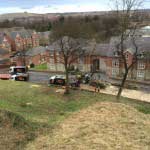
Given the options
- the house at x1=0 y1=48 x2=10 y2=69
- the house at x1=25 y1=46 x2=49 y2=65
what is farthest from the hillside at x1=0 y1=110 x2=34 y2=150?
the house at x1=0 y1=48 x2=10 y2=69

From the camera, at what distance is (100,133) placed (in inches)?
437

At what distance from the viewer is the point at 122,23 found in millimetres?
26859

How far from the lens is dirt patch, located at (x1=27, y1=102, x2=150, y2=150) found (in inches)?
400

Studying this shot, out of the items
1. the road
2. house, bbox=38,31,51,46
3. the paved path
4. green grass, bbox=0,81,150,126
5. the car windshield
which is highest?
green grass, bbox=0,81,150,126

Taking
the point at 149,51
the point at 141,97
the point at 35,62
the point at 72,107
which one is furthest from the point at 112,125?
the point at 35,62

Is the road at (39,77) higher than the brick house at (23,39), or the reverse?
the brick house at (23,39)

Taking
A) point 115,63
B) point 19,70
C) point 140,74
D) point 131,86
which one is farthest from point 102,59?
point 19,70

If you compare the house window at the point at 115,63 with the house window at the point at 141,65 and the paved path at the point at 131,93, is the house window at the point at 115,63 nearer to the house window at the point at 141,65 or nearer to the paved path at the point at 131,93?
the house window at the point at 141,65

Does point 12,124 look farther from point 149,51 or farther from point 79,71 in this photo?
point 79,71

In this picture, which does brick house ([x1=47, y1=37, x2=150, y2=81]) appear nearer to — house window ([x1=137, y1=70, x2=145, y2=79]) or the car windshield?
house window ([x1=137, y1=70, x2=145, y2=79])

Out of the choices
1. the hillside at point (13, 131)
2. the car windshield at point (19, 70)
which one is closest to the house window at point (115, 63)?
the car windshield at point (19, 70)

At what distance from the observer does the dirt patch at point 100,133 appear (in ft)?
33.3

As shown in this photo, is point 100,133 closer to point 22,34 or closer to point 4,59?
point 4,59

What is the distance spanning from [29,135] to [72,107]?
26.2ft
